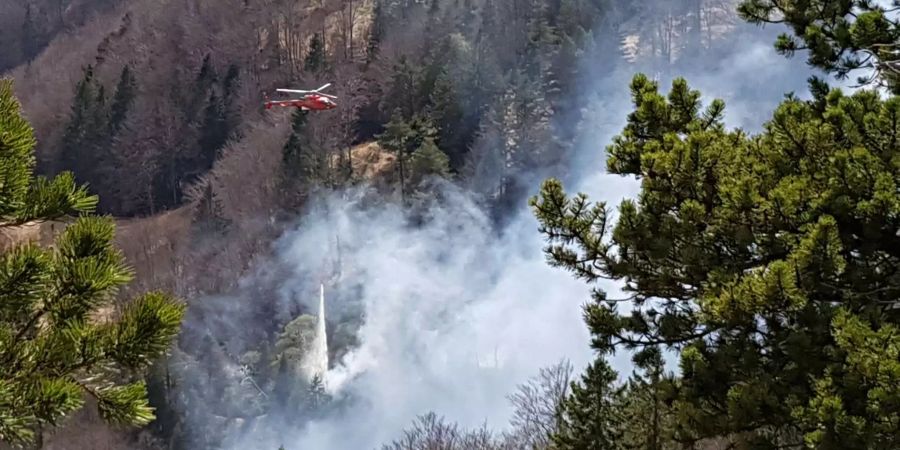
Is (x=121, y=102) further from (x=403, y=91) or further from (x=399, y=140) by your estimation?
(x=399, y=140)

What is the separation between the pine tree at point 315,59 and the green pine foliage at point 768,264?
45.7m

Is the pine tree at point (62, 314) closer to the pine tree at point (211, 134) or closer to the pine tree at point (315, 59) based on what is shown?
the pine tree at point (315, 59)

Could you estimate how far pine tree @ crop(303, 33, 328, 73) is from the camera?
50.2 meters

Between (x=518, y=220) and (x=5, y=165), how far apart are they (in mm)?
37048

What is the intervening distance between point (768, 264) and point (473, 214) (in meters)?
34.2

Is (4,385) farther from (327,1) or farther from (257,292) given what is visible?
(327,1)

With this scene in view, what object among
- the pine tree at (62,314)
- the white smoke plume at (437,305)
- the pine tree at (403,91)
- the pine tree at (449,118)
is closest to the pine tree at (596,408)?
the pine tree at (62,314)

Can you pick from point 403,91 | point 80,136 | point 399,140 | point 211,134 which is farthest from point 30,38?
point 399,140

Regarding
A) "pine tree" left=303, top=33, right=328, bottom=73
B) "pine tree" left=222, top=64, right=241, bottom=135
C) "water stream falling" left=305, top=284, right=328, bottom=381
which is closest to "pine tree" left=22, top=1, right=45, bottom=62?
"pine tree" left=222, top=64, right=241, bottom=135

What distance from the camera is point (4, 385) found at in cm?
290

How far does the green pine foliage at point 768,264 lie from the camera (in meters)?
4.69

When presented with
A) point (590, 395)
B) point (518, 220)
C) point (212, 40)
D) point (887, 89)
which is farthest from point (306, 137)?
point (887, 89)

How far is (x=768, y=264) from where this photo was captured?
203 inches

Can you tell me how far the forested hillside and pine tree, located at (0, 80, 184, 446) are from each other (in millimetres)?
190
